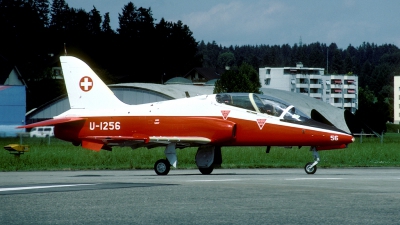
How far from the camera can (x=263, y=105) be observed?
21.9 metres

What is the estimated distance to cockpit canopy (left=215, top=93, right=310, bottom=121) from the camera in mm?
21875

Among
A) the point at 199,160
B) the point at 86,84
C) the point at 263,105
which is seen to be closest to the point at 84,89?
the point at 86,84

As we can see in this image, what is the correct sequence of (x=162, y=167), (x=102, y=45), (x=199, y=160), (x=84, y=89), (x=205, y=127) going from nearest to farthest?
(x=205, y=127), (x=162, y=167), (x=199, y=160), (x=84, y=89), (x=102, y=45)

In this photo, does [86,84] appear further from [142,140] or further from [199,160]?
[199,160]

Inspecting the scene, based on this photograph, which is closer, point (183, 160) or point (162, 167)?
point (162, 167)

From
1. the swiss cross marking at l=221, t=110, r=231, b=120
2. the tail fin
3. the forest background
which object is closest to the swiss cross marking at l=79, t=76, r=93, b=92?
the tail fin

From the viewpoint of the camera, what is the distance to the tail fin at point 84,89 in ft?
76.4

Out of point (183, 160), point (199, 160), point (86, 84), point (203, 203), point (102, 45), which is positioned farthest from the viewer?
point (102, 45)

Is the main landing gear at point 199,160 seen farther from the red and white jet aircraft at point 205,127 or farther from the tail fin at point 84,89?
the tail fin at point 84,89

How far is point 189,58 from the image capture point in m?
153

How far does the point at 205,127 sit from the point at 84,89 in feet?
13.0

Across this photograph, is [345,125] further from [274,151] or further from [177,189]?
[177,189]

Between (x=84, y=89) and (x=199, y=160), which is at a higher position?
(x=84, y=89)

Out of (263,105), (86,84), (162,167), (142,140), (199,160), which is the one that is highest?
(86,84)
